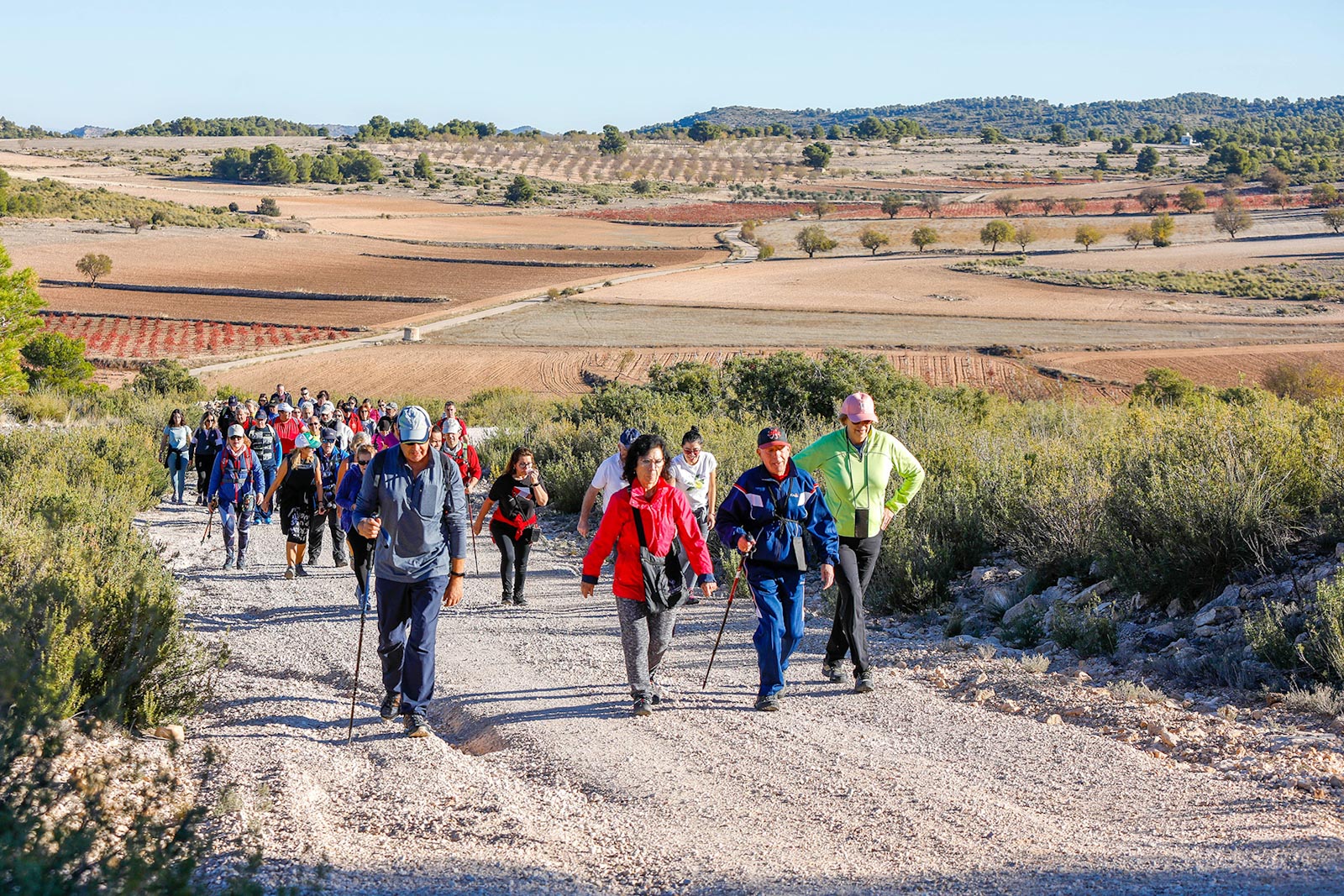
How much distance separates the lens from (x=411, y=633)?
7078 mm

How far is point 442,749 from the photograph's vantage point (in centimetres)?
666

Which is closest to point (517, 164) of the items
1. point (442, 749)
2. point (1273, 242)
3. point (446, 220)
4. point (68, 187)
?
point (446, 220)

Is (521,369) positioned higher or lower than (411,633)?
lower

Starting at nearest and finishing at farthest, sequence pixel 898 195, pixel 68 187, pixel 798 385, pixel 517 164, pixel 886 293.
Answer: pixel 798 385
pixel 886 293
pixel 68 187
pixel 898 195
pixel 517 164

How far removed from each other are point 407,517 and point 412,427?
57 cm

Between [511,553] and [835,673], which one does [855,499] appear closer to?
[835,673]

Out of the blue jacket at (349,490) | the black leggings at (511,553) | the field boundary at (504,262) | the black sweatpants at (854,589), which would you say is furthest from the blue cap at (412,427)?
the field boundary at (504,262)

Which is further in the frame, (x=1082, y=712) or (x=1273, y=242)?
(x=1273, y=242)

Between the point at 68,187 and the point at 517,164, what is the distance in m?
73.0

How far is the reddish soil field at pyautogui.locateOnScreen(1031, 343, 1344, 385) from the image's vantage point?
138ft

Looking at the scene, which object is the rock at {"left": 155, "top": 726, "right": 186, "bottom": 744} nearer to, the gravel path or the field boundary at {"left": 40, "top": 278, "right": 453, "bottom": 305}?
the gravel path

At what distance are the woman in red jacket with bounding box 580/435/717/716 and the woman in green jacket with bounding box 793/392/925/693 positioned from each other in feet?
3.23

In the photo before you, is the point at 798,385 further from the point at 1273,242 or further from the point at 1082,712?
the point at 1273,242

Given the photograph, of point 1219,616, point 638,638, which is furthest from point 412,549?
point 1219,616
